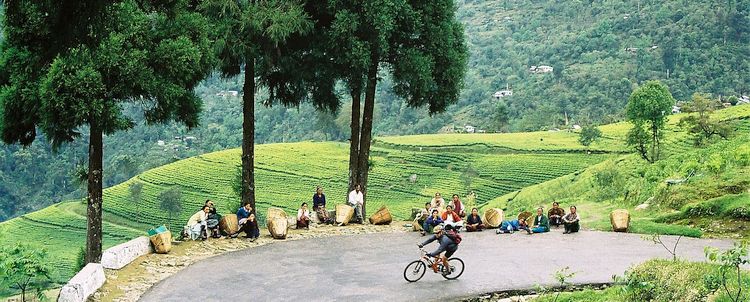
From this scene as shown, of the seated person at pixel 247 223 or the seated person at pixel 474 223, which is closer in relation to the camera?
the seated person at pixel 247 223

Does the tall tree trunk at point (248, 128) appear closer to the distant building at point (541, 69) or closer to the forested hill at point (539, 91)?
the forested hill at point (539, 91)

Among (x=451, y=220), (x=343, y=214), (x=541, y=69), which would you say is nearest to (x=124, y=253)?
(x=451, y=220)

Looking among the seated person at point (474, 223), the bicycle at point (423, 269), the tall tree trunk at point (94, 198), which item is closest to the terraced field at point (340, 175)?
the seated person at point (474, 223)

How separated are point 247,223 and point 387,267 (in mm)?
4405

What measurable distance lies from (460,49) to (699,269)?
41.8ft

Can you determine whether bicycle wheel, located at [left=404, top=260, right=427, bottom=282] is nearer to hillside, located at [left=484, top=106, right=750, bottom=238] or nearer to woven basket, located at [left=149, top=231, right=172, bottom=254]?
woven basket, located at [left=149, top=231, right=172, bottom=254]

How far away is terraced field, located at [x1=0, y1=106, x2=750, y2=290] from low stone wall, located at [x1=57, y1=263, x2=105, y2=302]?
42596 mm

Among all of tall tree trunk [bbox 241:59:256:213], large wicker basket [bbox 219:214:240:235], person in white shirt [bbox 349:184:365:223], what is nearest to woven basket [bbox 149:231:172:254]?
large wicker basket [bbox 219:214:240:235]

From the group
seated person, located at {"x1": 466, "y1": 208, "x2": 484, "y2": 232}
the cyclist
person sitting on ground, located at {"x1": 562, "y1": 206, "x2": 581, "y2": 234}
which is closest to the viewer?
the cyclist

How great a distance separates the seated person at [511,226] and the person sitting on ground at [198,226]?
772cm

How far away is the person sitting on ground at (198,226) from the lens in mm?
18016

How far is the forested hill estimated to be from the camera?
72.8 m

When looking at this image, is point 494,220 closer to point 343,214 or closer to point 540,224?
point 540,224

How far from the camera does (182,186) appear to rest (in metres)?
66.3
